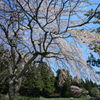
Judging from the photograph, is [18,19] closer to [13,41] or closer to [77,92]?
[13,41]

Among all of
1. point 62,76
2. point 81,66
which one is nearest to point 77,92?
point 62,76

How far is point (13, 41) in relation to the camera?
6.89m

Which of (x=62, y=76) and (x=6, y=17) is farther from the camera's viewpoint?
(x=62, y=76)

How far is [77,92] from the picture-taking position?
29.6 m

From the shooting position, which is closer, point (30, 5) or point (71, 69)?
point (30, 5)

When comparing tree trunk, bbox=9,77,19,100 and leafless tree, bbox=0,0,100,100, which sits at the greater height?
leafless tree, bbox=0,0,100,100

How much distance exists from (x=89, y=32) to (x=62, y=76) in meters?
2.81

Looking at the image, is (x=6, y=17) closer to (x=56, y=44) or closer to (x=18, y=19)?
(x=18, y=19)

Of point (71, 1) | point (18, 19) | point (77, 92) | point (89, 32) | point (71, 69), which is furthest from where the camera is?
point (77, 92)

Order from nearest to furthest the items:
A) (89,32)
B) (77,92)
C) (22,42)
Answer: (89,32), (22,42), (77,92)

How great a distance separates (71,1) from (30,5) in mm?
1038

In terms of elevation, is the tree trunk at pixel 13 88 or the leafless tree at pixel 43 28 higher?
the leafless tree at pixel 43 28

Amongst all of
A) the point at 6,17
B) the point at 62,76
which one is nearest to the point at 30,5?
the point at 6,17

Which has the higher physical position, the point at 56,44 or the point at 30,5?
the point at 30,5
